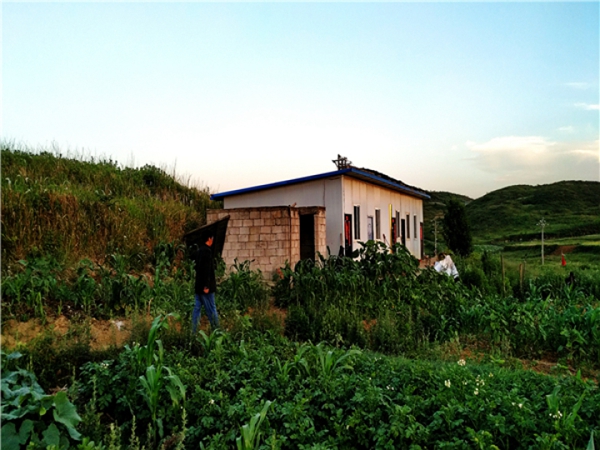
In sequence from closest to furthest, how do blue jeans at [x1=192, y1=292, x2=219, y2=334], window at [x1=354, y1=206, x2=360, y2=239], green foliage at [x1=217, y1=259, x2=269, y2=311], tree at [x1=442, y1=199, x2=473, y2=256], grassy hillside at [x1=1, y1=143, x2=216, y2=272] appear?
blue jeans at [x1=192, y1=292, x2=219, y2=334]
green foliage at [x1=217, y1=259, x2=269, y2=311]
grassy hillside at [x1=1, y1=143, x2=216, y2=272]
window at [x1=354, y1=206, x2=360, y2=239]
tree at [x1=442, y1=199, x2=473, y2=256]

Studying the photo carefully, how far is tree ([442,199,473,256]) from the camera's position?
27.3m

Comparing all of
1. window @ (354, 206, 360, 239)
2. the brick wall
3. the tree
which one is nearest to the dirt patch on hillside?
the brick wall

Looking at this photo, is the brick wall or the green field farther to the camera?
the brick wall

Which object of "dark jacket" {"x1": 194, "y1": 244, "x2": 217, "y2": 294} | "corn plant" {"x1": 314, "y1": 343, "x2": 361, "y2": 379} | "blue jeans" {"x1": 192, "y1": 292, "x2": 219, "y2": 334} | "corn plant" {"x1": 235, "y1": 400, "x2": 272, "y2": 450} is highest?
"dark jacket" {"x1": 194, "y1": 244, "x2": 217, "y2": 294}

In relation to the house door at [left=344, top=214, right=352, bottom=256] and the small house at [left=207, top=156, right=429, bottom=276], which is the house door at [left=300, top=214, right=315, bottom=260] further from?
the house door at [left=344, top=214, right=352, bottom=256]

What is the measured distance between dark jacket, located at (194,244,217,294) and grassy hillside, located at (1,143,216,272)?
364cm

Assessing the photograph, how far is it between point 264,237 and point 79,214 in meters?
4.46

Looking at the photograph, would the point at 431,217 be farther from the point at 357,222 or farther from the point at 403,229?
the point at 357,222

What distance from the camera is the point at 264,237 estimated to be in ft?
42.7

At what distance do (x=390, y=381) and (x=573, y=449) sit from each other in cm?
173

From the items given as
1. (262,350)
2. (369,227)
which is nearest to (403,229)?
(369,227)

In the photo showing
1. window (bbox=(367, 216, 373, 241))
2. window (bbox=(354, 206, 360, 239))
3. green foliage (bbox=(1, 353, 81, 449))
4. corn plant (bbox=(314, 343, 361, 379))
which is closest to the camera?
green foliage (bbox=(1, 353, 81, 449))

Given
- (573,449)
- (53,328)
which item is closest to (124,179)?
(53,328)

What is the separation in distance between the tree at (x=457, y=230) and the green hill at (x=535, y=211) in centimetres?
2128
